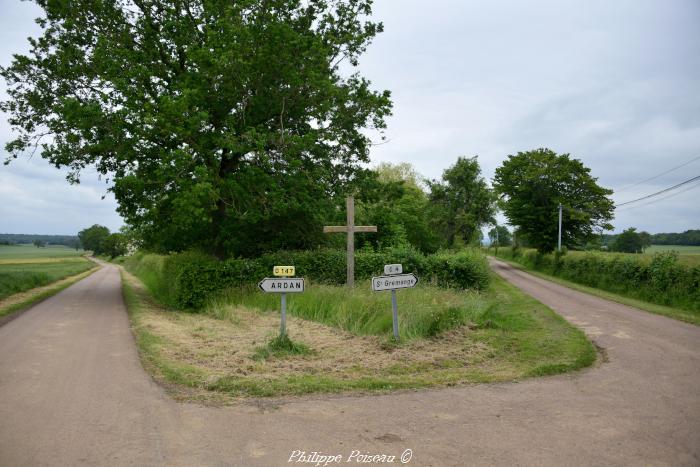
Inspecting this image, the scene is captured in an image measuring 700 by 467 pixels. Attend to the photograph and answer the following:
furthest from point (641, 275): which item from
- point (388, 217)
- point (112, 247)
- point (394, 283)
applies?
point (112, 247)

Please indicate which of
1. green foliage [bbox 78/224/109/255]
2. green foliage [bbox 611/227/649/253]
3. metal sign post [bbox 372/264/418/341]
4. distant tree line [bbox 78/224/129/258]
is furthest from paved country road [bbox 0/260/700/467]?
green foliage [bbox 78/224/109/255]

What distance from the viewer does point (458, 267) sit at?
20.1 m

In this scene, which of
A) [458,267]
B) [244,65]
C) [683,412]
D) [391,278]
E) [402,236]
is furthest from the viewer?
[402,236]

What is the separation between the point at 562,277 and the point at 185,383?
1263 inches

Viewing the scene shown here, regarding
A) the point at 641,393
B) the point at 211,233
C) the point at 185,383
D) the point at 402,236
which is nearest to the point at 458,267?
the point at 402,236

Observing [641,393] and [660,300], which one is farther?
[660,300]

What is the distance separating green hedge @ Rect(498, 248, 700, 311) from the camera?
16859 millimetres

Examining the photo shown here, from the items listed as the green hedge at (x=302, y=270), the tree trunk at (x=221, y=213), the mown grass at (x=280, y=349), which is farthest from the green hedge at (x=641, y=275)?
the tree trunk at (x=221, y=213)

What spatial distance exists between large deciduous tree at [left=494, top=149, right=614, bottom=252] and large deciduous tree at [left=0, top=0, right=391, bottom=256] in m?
30.7

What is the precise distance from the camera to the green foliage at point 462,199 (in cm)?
5369

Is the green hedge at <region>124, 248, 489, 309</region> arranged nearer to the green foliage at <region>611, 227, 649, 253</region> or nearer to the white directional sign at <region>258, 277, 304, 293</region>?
the white directional sign at <region>258, 277, 304, 293</region>

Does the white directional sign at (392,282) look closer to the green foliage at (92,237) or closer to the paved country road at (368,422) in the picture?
the paved country road at (368,422)

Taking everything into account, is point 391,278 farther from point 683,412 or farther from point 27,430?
point 27,430

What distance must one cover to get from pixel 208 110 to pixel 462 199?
41580 millimetres
